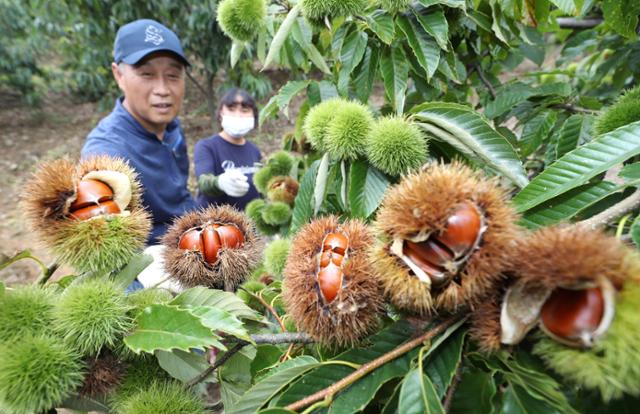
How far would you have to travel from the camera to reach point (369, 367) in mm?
642

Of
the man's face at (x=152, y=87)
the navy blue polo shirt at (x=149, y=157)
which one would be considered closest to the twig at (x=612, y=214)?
the navy blue polo shirt at (x=149, y=157)

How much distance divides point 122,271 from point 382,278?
58 cm

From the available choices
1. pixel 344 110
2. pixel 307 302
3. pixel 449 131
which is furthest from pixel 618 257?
pixel 344 110

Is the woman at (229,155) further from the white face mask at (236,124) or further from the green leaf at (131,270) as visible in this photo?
the green leaf at (131,270)

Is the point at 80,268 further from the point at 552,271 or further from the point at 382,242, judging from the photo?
the point at 552,271

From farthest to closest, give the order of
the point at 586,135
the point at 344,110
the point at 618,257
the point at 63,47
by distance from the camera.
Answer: the point at 63,47 < the point at 586,135 < the point at 344,110 < the point at 618,257

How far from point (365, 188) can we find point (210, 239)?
42cm

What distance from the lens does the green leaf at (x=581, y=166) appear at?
27.6 inches

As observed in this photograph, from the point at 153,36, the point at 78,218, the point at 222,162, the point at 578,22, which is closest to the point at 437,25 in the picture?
the point at 78,218

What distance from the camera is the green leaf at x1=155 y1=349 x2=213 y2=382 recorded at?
79cm

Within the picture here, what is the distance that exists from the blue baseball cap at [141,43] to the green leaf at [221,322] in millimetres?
1941

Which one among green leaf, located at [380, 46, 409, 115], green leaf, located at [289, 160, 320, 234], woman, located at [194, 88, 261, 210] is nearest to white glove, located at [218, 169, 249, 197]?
woman, located at [194, 88, 261, 210]

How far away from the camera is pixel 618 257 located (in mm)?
446

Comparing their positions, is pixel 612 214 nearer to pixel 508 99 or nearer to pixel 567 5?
pixel 567 5
